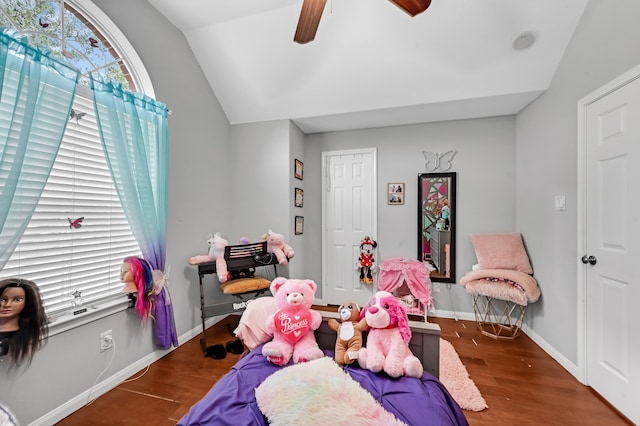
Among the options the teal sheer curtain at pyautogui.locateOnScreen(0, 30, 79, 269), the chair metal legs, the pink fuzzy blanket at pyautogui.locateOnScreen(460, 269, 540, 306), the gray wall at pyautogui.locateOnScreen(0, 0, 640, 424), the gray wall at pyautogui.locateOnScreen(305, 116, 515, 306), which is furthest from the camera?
the gray wall at pyautogui.locateOnScreen(305, 116, 515, 306)

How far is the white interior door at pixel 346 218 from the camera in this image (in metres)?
3.21

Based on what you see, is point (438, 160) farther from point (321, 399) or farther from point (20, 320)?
point (20, 320)

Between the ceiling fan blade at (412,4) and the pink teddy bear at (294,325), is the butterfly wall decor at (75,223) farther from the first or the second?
the ceiling fan blade at (412,4)

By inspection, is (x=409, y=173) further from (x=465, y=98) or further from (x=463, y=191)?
(x=465, y=98)

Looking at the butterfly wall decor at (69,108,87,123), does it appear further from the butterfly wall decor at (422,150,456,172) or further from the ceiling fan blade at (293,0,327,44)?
the butterfly wall decor at (422,150,456,172)

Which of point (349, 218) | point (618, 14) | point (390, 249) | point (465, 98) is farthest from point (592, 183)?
point (349, 218)

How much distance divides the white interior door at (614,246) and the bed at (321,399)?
51.9 inches

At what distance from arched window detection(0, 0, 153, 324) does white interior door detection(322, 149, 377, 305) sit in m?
2.16

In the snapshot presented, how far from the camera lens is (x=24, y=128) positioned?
1.26 metres

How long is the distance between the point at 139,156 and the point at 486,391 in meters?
3.03

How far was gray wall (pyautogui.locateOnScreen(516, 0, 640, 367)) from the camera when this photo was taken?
5.19 ft

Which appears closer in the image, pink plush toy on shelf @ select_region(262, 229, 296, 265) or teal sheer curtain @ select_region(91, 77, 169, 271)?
teal sheer curtain @ select_region(91, 77, 169, 271)

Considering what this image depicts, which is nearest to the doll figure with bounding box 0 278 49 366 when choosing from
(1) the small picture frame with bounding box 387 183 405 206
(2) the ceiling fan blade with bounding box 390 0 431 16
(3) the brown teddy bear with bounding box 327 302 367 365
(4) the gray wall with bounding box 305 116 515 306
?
(3) the brown teddy bear with bounding box 327 302 367 365

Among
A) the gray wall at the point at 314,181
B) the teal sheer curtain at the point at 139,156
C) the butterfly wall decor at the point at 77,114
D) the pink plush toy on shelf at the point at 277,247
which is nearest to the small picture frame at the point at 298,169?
the gray wall at the point at 314,181
